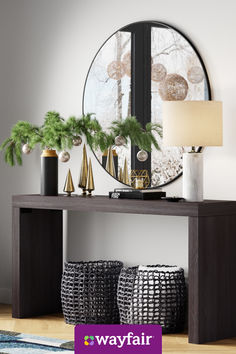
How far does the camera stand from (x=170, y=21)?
455cm

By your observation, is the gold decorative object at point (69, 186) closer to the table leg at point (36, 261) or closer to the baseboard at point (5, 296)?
the table leg at point (36, 261)

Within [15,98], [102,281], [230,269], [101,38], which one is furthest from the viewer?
[15,98]

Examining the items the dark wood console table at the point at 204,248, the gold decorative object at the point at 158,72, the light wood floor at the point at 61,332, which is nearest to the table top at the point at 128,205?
the dark wood console table at the point at 204,248

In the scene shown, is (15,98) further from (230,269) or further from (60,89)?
(230,269)

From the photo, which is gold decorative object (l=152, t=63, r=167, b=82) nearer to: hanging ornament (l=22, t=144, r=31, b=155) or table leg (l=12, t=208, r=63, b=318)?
hanging ornament (l=22, t=144, r=31, b=155)

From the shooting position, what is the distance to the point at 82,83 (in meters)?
4.98

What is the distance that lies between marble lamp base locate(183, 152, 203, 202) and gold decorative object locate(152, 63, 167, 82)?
2.06 ft

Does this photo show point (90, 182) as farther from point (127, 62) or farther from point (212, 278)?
point (212, 278)

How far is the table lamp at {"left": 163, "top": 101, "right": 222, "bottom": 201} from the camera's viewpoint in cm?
405

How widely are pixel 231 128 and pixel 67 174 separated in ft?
3.88

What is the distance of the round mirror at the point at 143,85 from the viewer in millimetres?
4449

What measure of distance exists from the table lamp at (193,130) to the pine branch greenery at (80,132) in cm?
46

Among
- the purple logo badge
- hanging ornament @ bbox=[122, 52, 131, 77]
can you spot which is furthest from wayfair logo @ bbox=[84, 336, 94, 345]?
hanging ornament @ bbox=[122, 52, 131, 77]

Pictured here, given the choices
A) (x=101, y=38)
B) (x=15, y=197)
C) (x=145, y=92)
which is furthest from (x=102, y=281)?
(x=101, y=38)
